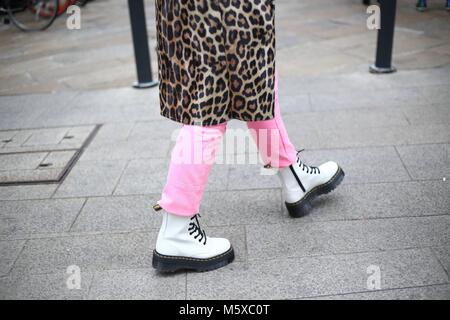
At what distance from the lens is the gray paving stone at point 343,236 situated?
6.85ft

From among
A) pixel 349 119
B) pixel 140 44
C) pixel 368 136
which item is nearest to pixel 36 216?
pixel 368 136

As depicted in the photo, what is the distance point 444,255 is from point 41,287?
1.62 m

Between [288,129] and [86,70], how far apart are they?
2.96 metres

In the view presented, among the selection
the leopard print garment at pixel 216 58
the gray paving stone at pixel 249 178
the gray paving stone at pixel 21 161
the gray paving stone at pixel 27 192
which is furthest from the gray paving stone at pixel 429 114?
the gray paving stone at pixel 21 161

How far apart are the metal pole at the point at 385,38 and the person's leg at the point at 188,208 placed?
305 centimetres

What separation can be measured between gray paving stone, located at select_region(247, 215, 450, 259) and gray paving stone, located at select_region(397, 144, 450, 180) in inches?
19.0

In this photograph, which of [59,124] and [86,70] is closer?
[59,124]

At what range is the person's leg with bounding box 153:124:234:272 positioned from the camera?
1.83 meters

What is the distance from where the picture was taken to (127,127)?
148 inches

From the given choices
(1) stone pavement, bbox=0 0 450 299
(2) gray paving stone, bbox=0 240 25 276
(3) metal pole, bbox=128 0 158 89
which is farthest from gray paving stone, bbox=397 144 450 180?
(3) metal pole, bbox=128 0 158 89

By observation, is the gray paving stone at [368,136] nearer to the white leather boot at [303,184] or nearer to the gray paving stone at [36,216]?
the white leather boot at [303,184]

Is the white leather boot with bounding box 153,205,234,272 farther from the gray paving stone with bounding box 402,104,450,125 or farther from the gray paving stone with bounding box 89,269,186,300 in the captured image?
the gray paving stone with bounding box 402,104,450,125

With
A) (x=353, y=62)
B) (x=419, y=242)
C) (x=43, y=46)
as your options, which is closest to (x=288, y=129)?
(x=419, y=242)

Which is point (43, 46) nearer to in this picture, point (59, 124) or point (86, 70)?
point (86, 70)
